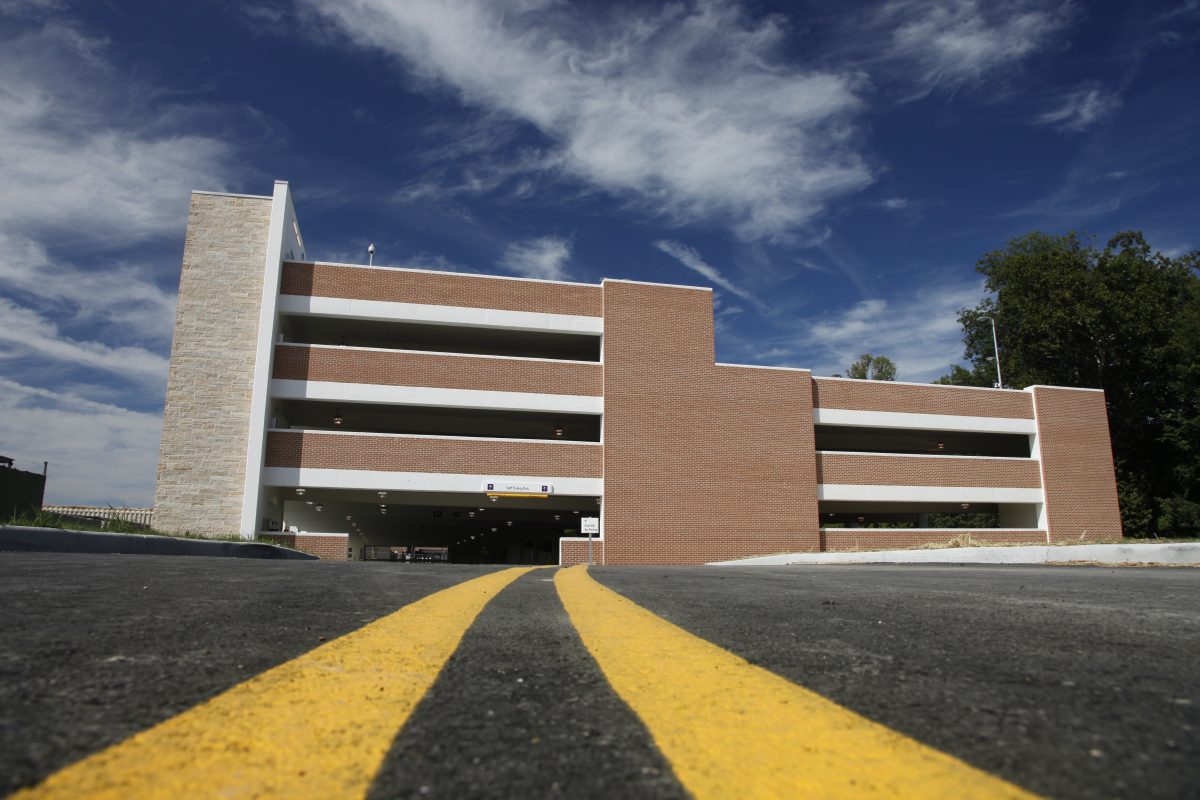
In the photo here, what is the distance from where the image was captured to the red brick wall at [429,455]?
27203mm

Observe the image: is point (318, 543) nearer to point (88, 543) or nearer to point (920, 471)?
point (88, 543)

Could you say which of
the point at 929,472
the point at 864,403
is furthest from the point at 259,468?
the point at 929,472

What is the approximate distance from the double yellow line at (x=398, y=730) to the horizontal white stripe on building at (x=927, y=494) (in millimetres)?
31794

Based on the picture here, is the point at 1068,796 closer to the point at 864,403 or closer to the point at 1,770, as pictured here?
the point at 1,770

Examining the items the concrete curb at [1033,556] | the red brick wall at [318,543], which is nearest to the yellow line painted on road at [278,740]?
the concrete curb at [1033,556]

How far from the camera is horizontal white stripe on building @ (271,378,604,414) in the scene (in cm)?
2781

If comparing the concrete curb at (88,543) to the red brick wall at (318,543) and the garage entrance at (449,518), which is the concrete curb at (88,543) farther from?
the garage entrance at (449,518)

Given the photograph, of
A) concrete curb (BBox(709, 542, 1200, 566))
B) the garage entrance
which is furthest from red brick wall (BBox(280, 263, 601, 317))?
concrete curb (BBox(709, 542, 1200, 566))

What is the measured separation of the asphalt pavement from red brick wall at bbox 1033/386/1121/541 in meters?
36.3

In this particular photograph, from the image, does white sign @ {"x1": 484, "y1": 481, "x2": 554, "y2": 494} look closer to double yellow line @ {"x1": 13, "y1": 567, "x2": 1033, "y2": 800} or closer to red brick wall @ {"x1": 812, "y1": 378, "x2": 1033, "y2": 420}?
red brick wall @ {"x1": 812, "y1": 378, "x2": 1033, "y2": 420}

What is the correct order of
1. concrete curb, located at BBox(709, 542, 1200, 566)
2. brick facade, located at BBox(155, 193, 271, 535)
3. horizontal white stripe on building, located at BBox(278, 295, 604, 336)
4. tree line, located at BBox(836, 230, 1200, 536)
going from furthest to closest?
tree line, located at BBox(836, 230, 1200, 536)
horizontal white stripe on building, located at BBox(278, 295, 604, 336)
brick facade, located at BBox(155, 193, 271, 535)
concrete curb, located at BBox(709, 542, 1200, 566)

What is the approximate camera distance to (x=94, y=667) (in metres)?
2.07

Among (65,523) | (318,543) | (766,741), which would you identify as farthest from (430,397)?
(766,741)

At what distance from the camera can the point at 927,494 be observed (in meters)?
33.2
